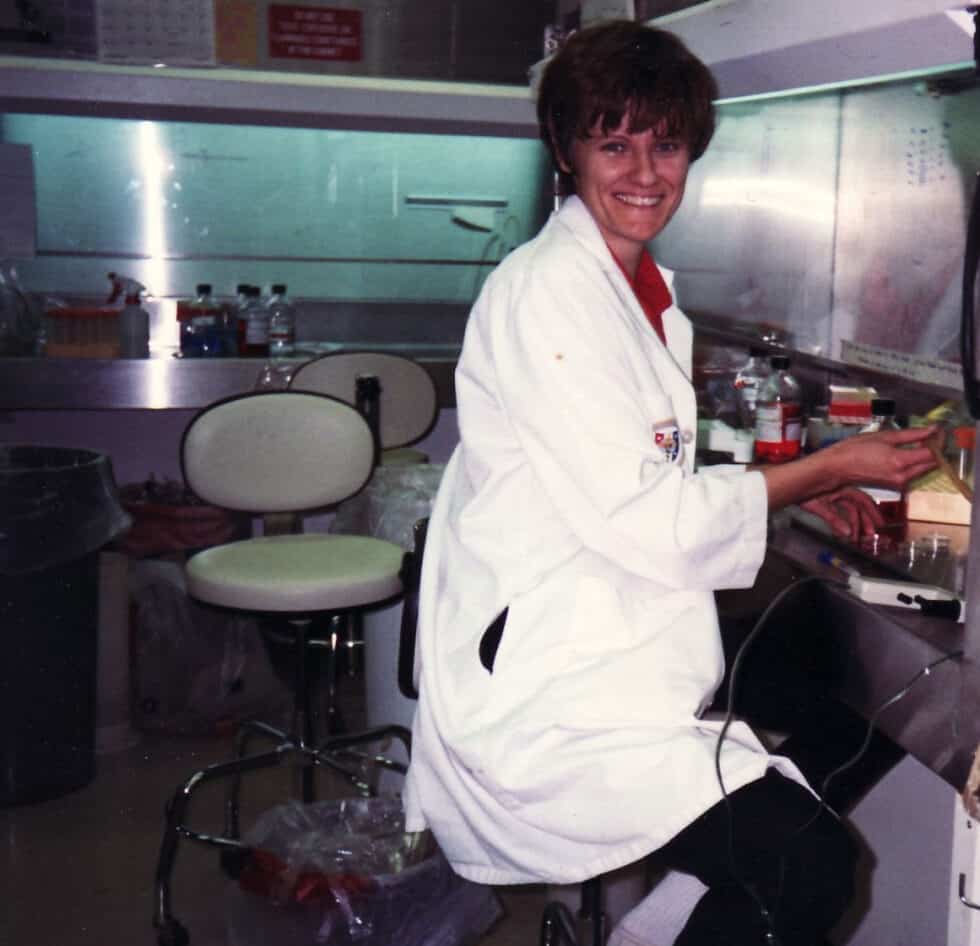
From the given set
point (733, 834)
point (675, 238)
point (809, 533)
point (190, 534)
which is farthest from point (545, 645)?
point (190, 534)

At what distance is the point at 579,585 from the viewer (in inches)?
56.2

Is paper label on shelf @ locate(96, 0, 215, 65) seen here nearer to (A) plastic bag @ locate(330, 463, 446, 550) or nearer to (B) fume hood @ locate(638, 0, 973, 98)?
(A) plastic bag @ locate(330, 463, 446, 550)

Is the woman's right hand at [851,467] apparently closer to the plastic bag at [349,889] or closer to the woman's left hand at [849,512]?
the woman's left hand at [849,512]

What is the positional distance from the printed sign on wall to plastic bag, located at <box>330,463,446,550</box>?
1453 millimetres

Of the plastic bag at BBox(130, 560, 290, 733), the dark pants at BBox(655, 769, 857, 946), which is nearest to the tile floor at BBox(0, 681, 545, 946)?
the plastic bag at BBox(130, 560, 290, 733)

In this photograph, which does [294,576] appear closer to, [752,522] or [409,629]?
[409,629]

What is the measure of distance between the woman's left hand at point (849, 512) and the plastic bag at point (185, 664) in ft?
5.79

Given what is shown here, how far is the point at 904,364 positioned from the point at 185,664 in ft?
6.10

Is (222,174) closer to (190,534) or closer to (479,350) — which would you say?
(190,534)

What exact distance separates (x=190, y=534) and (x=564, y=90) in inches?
86.2

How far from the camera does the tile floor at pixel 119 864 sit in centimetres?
238

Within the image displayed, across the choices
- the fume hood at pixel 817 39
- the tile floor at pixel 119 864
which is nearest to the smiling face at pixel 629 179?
the fume hood at pixel 817 39

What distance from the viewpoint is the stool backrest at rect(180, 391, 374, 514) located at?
2.61m

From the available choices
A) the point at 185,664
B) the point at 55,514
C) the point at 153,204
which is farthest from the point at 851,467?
the point at 153,204
